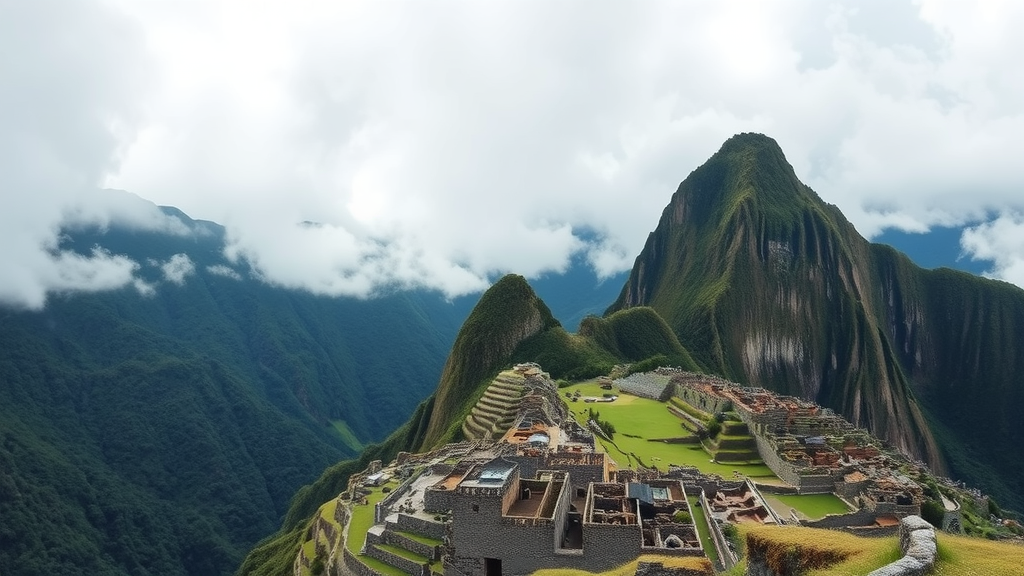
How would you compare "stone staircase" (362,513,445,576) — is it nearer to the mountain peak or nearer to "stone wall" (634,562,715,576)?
"stone wall" (634,562,715,576)

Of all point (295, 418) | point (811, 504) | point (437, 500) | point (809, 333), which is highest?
point (809, 333)

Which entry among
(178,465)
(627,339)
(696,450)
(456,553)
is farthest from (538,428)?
(178,465)

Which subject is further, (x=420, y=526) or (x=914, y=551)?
(x=420, y=526)

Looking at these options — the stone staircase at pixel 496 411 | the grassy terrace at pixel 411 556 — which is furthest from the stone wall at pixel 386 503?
the stone staircase at pixel 496 411

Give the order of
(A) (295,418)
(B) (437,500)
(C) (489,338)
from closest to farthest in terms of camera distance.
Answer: (B) (437,500) → (C) (489,338) → (A) (295,418)

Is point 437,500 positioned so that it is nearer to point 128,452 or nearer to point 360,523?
point 360,523

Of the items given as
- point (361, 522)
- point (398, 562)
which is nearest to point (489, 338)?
point (361, 522)

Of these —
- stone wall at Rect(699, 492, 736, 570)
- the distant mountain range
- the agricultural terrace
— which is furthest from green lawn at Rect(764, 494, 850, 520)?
the distant mountain range
